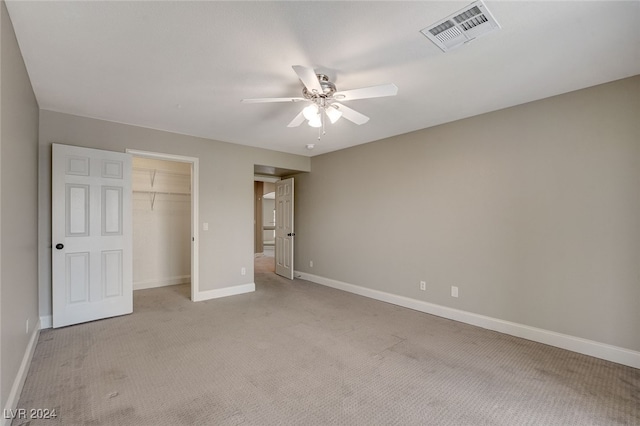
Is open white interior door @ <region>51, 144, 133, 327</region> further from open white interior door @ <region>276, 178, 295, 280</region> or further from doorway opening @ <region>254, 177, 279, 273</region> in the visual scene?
doorway opening @ <region>254, 177, 279, 273</region>

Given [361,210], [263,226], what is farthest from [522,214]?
[263,226]

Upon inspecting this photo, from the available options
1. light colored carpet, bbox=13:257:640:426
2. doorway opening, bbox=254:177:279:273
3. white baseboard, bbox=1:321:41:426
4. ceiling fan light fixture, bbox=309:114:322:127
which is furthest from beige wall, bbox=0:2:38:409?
doorway opening, bbox=254:177:279:273

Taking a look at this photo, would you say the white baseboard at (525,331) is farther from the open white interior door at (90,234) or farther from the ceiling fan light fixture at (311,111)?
the open white interior door at (90,234)

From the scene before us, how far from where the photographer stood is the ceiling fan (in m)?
2.16

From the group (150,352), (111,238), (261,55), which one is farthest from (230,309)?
(261,55)

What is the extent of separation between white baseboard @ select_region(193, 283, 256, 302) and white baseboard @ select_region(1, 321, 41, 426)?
1.86 m

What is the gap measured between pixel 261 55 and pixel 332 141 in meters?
2.61

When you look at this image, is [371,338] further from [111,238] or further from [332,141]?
[111,238]

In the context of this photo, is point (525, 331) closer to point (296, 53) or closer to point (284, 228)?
point (296, 53)

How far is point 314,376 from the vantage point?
2.34m

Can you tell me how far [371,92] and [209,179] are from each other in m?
3.21

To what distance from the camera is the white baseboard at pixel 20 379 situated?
5.78 ft

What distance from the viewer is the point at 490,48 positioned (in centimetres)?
213

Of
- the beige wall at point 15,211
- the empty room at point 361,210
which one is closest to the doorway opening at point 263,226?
the empty room at point 361,210
